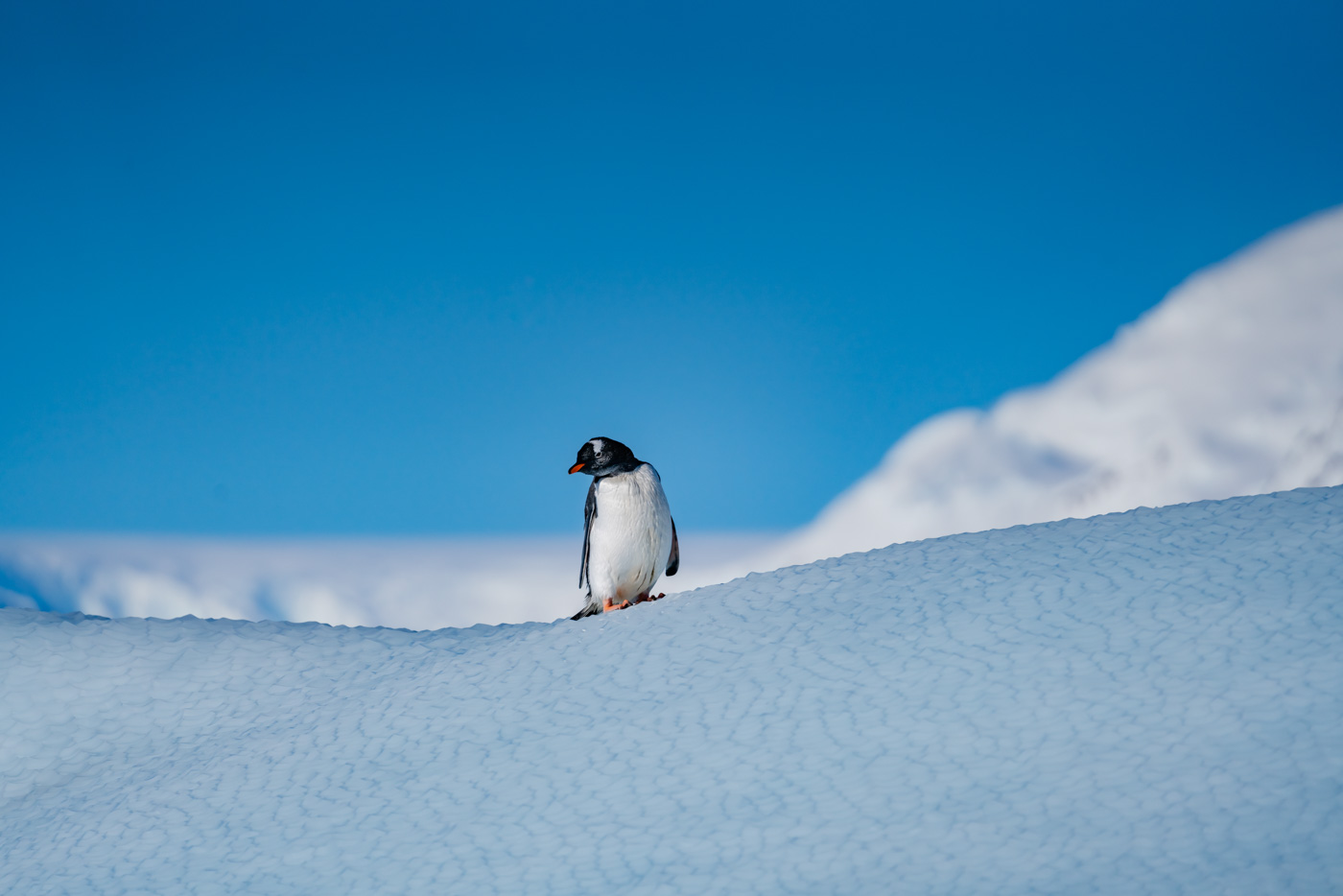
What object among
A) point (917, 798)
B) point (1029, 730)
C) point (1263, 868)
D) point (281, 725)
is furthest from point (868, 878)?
point (281, 725)

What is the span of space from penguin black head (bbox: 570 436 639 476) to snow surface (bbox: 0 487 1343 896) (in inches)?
25.0

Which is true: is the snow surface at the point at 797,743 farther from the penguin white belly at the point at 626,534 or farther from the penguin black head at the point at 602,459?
the penguin black head at the point at 602,459

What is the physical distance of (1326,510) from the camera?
4.09 meters

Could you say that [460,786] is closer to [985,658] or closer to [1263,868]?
[985,658]

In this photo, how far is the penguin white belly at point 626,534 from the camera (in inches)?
179

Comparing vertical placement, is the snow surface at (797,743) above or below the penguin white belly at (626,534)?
below

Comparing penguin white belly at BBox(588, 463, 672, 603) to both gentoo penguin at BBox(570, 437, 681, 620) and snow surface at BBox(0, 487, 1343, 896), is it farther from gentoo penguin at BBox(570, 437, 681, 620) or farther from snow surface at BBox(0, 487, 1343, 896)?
snow surface at BBox(0, 487, 1343, 896)

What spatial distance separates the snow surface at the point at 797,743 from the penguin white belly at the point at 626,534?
21 centimetres

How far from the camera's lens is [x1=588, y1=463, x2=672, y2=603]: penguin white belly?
4.55 metres

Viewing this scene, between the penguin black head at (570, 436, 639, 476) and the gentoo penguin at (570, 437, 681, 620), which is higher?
the penguin black head at (570, 436, 639, 476)

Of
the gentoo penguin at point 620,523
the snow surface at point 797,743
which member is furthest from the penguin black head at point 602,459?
the snow surface at point 797,743

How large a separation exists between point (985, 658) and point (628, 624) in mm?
1496

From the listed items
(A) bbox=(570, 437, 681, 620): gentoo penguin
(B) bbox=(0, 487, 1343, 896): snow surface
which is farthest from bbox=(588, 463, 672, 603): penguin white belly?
(B) bbox=(0, 487, 1343, 896): snow surface

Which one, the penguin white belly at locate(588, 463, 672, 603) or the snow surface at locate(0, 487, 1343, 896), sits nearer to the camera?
the snow surface at locate(0, 487, 1343, 896)
